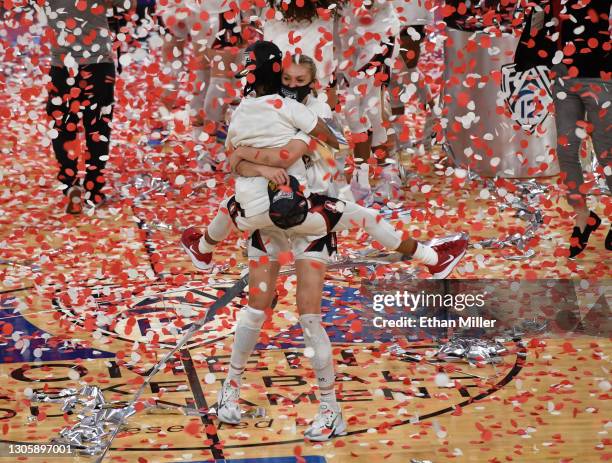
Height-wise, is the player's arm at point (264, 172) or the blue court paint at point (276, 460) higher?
the player's arm at point (264, 172)

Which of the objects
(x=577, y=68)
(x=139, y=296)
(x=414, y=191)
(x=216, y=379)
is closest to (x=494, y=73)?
(x=414, y=191)

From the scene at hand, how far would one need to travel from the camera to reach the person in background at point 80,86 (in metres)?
6.39

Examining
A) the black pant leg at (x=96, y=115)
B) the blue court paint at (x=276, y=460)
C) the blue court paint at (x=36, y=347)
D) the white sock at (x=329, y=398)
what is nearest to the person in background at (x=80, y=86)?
the black pant leg at (x=96, y=115)

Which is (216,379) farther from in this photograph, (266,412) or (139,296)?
(139,296)

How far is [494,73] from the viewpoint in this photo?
6805 millimetres

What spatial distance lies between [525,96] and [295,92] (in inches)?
84.7

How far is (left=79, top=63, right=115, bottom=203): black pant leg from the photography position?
21.3ft

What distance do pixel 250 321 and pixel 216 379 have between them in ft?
1.74

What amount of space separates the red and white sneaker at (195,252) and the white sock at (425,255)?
0.78 meters

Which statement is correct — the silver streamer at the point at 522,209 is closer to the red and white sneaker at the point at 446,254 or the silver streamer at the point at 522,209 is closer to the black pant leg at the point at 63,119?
the red and white sneaker at the point at 446,254

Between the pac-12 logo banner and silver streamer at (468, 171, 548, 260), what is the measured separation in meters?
0.53

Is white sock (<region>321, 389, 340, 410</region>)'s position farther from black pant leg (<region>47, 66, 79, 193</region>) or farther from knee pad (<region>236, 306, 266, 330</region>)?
black pant leg (<region>47, 66, 79, 193</region>)

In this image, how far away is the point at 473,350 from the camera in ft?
15.1

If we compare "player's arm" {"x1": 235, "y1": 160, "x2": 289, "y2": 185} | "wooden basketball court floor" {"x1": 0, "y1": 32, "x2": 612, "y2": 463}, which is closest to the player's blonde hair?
"player's arm" {"x1": 235, "y1": 160, "x2": 289, "y2": 185}
